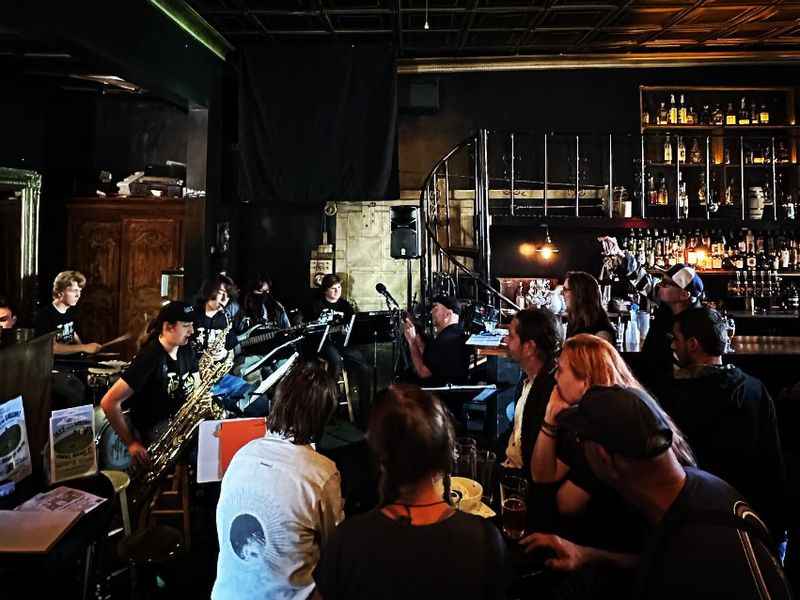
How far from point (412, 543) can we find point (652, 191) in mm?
7951

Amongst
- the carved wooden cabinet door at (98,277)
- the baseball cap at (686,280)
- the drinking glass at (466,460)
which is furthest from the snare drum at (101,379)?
the baseball cap at (686,280)

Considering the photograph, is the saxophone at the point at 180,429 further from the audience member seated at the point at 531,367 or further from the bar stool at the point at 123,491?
the audience member seated at the point at 531,367

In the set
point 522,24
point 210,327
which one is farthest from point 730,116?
point 210,327

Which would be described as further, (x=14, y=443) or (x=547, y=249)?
(x=547, y=249)

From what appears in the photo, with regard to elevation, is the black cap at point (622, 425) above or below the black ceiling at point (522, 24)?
below

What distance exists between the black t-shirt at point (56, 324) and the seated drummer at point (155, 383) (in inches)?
87.1

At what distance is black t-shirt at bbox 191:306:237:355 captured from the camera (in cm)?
467

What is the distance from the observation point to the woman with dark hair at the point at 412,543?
1.23 metres

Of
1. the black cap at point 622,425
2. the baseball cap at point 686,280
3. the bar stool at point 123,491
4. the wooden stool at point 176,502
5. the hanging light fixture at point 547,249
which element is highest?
the hanging light fixture at point 547,249

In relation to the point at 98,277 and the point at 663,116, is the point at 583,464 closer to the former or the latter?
the point at 98,277

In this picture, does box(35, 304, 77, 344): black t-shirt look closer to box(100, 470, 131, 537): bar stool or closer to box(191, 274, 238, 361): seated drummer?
box(191, 274, 238, 361): seated drummer

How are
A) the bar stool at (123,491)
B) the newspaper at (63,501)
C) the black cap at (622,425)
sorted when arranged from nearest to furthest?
the black cap at (622,425) < the newspaper at (63,501) < the bar stool at (123,491)

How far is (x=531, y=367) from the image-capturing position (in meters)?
2.66

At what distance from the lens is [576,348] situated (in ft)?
6.75
